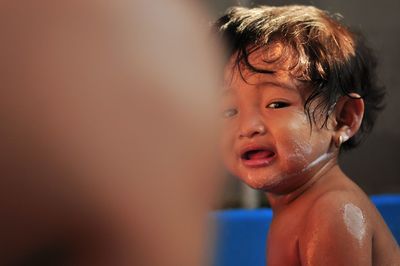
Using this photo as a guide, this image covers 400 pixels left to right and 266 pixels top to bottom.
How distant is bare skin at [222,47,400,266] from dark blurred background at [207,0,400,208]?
65cm

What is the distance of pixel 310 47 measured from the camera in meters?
0.86

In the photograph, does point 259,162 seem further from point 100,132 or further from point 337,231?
point 100,132

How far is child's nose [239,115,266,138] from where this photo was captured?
32.2 inches

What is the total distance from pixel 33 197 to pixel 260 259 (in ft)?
3.87

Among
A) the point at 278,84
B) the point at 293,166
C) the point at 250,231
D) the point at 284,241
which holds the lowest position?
the point at 250,231

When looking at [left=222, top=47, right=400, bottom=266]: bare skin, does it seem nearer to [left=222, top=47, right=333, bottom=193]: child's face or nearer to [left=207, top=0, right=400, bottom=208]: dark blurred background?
[left=222, top=47, right=333, bottom=193]: child's face

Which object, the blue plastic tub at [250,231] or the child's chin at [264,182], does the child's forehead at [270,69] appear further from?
the blue plastic tub at [250,231]

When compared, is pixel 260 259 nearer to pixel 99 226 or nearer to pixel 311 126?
pixel 311 126

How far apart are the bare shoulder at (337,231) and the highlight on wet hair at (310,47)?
130mm

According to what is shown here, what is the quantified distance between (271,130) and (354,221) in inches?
6.9

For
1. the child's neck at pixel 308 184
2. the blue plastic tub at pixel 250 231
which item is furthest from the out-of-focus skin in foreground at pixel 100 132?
the blue plastic tub at pixel 250 231

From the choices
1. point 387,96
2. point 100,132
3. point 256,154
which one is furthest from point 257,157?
point 387,96

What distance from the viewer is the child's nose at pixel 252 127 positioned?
817 millimetres

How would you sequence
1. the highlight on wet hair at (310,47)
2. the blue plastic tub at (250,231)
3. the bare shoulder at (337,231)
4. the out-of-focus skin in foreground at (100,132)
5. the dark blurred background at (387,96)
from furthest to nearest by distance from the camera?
1. the dark blurred background at (387,96)
2. the blue plastic tub at (250,231)
3. the highlight on wet hair at (310,47)
4. the bare shoulder at (337,231)
5. the out-of-focus skin in foreground at (100,132)
